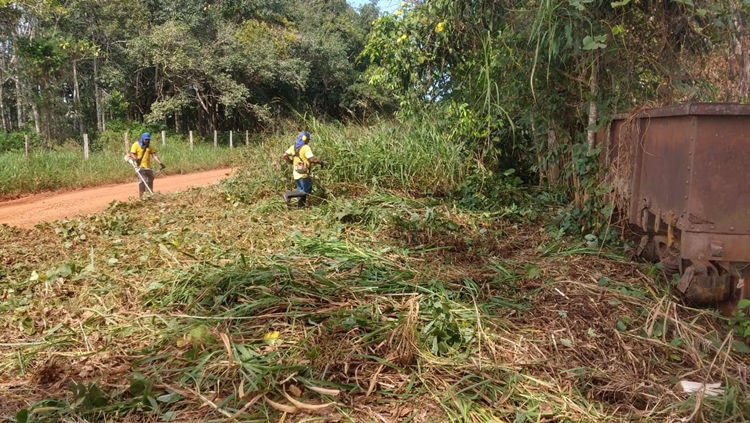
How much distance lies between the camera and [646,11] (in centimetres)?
546

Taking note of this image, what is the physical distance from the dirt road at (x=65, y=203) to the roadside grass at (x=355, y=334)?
370 cm

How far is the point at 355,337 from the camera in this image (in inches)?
131

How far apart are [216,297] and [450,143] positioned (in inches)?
209

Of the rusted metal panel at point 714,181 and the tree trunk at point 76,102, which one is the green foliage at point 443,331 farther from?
the tree trunk at point 76,102

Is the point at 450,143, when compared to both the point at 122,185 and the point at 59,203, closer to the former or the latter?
the point at 59,203

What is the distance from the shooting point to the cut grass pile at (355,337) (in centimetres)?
280

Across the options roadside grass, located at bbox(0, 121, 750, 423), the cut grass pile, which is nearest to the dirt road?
roadside grass, located at bbox(0, 121, 750, 423)

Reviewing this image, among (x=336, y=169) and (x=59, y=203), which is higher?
(x=336, y=169)

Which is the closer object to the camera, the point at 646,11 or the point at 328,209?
the point at 646,11

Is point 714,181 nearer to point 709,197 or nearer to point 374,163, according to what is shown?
point 709,197

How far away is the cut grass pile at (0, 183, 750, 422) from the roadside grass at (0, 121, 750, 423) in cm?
1

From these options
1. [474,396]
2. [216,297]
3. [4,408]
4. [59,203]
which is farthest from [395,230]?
[59,203]

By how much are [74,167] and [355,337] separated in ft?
42.4

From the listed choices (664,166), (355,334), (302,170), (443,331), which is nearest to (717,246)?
(664,166)
